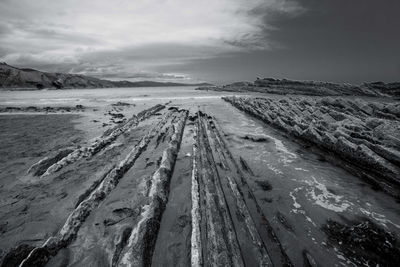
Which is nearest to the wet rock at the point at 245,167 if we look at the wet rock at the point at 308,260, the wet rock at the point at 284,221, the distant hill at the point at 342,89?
the wet rock at the point at 284,221

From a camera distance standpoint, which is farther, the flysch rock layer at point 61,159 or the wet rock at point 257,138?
the wet rock at point 257,138

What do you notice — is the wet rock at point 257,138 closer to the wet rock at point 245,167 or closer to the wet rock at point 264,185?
the wet rock at point 245,167

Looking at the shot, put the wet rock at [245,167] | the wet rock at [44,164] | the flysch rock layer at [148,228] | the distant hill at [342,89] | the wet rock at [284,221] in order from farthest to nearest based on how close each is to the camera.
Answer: the distant hill at [342,89] < the wet rock at [245,167] < the wet rock at [44,164] < the wet rock at [284,221] < the flysch rock layer at [148,228]

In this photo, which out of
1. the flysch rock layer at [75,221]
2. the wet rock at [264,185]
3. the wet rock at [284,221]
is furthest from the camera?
the wet rock at [264,185]

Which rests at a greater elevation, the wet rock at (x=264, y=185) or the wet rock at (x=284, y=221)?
the wet rock at (x=264, y=185)

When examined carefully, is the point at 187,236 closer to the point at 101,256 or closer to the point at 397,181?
the point at 101,256

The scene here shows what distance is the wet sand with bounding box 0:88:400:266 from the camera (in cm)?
287

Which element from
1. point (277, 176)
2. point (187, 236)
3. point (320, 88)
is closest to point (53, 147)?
point (187, 236)

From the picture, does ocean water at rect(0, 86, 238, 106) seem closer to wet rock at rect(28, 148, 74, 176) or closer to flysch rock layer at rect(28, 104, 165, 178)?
flysch rock layer at rect(28, 104, 165, 178)

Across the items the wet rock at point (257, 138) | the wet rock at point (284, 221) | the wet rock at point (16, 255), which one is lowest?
the wet rock at point (16, 255)

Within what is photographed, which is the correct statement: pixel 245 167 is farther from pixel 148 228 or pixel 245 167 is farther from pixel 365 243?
pixel 148 228

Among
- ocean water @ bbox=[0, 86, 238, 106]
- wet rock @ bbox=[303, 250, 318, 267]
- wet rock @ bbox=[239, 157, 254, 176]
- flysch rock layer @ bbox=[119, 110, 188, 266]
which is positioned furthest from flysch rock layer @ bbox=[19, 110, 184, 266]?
ocean water @ bbox=[0, 86, 238, 106]

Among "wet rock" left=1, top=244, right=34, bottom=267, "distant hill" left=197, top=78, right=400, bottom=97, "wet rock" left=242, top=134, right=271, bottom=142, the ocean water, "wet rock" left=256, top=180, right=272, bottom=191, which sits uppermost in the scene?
"distant hill" left=197, top=78, right=400, bottom=97

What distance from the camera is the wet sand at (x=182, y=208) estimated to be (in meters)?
2.87
